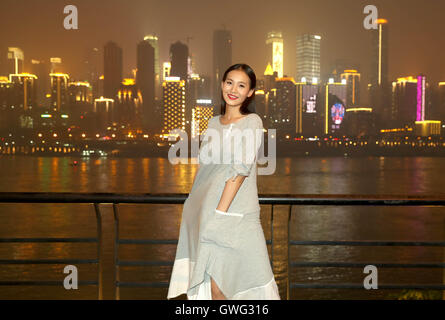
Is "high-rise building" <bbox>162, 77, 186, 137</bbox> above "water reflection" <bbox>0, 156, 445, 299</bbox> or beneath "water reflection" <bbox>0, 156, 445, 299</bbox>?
above

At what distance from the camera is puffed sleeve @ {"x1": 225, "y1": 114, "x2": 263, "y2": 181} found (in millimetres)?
2033

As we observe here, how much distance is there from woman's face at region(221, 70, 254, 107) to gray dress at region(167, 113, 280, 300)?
0.10m

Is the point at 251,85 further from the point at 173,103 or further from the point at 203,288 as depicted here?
the point at 173,103

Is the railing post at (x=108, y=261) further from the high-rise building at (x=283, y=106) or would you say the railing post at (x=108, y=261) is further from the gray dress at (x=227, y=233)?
the high-rise building at (x=283, y=106)

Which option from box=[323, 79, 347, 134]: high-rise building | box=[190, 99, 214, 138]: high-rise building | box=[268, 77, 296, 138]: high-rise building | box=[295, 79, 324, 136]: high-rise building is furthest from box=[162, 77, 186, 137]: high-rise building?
box=[323, 79, 347, 134]: high-rise building

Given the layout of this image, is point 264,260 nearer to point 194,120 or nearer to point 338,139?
point 338,139

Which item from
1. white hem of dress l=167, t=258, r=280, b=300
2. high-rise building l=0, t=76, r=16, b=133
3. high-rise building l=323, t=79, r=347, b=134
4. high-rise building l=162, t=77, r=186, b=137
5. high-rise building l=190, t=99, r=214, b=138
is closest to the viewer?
white hem of dress l=167, t=258, r=280, b=300

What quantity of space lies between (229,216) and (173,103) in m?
161

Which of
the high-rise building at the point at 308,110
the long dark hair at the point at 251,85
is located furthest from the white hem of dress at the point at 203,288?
the high-rise building at the point at 308,110

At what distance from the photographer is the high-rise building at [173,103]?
15762cm

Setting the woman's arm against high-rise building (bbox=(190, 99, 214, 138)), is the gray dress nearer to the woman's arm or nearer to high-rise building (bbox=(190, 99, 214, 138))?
the woman's arm

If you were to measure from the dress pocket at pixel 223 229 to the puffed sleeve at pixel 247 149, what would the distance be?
161 mm

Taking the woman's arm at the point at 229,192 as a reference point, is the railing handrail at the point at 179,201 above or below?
below

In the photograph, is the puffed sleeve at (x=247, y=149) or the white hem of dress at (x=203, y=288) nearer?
the puffed sleeve at (x=247, y=149)
